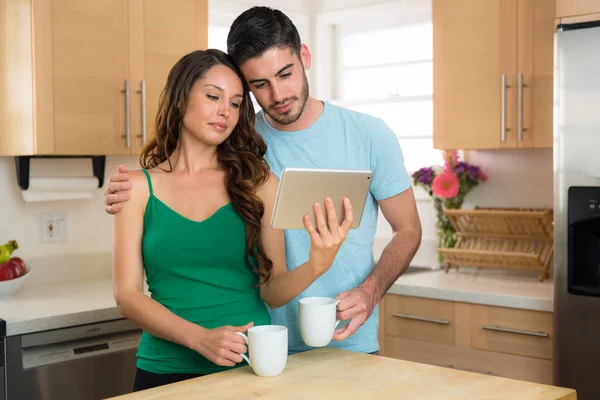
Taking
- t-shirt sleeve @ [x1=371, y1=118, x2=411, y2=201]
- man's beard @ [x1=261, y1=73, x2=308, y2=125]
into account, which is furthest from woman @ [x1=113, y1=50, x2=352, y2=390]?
t-shirt sleeve @ [x1=371, y1=118, x2=411, y2=201]

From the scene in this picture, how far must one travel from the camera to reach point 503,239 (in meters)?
3.61

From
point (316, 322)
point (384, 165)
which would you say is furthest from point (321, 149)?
point (316, 322)

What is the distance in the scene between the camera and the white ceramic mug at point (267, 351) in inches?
60.2

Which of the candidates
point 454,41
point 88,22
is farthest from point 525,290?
point 88,22

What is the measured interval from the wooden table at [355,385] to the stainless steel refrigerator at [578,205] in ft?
4.22

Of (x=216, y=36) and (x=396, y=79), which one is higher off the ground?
(x=216, y=36)

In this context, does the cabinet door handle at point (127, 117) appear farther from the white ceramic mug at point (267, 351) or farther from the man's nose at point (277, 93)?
the white ceramic mug at point (267, 351)

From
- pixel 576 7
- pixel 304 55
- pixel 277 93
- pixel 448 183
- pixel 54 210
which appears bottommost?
pixel 54 210

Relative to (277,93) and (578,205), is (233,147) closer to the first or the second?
(277,93)

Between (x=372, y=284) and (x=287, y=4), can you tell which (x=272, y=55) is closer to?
(x=372, y=284)

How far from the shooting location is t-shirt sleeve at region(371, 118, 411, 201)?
2143mm

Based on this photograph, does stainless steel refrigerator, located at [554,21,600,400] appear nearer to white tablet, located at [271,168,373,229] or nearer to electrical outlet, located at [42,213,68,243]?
white tablet, located at [271,168,373,229]

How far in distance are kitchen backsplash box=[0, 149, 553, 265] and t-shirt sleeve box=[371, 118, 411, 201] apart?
5.26 ft

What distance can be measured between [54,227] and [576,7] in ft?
7.37
